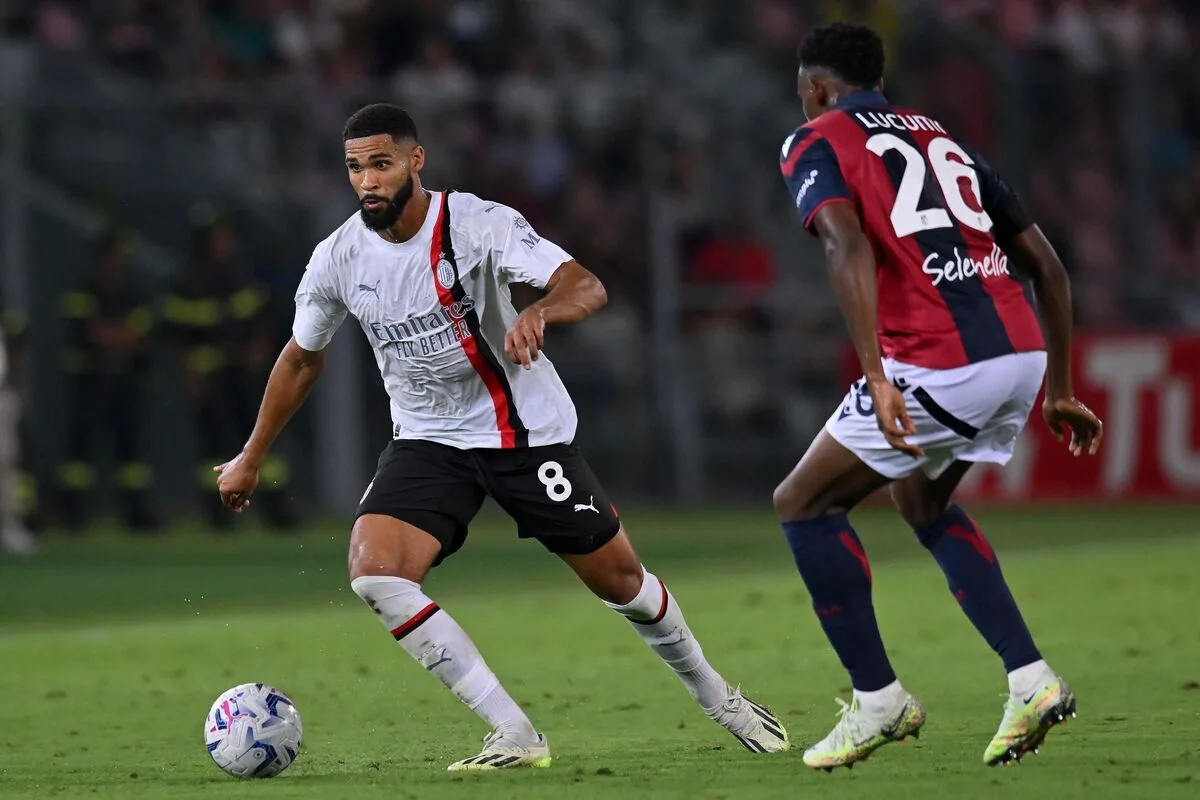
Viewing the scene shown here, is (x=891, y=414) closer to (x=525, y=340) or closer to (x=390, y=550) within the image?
(x=525, y=340)

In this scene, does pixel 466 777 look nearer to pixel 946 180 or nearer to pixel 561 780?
pixel 561 780

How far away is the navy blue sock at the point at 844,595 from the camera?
6.00 meters

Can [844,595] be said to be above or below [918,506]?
below

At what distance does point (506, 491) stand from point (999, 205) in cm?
180

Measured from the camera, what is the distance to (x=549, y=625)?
10.9m

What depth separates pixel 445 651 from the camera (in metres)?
6.26

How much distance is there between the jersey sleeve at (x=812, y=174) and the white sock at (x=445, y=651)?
5.49 ft

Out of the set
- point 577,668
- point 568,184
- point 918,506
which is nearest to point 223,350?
point 568,184

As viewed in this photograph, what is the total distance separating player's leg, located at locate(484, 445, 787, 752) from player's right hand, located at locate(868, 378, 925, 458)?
3.77ft

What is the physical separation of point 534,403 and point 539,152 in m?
12.6

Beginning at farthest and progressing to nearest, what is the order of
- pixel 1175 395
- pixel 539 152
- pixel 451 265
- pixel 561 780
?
pixel 539 152, pixel 1175 395, pixel 451 265, pixel 561 780

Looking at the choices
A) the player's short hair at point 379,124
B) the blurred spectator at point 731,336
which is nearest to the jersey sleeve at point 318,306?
the player's short hair at point 379,124

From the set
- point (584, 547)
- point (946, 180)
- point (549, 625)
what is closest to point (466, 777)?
point (584, 547)

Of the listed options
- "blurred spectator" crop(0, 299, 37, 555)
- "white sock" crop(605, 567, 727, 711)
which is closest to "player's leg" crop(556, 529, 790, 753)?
"white sock" crop(605, 567, 727, 711)
